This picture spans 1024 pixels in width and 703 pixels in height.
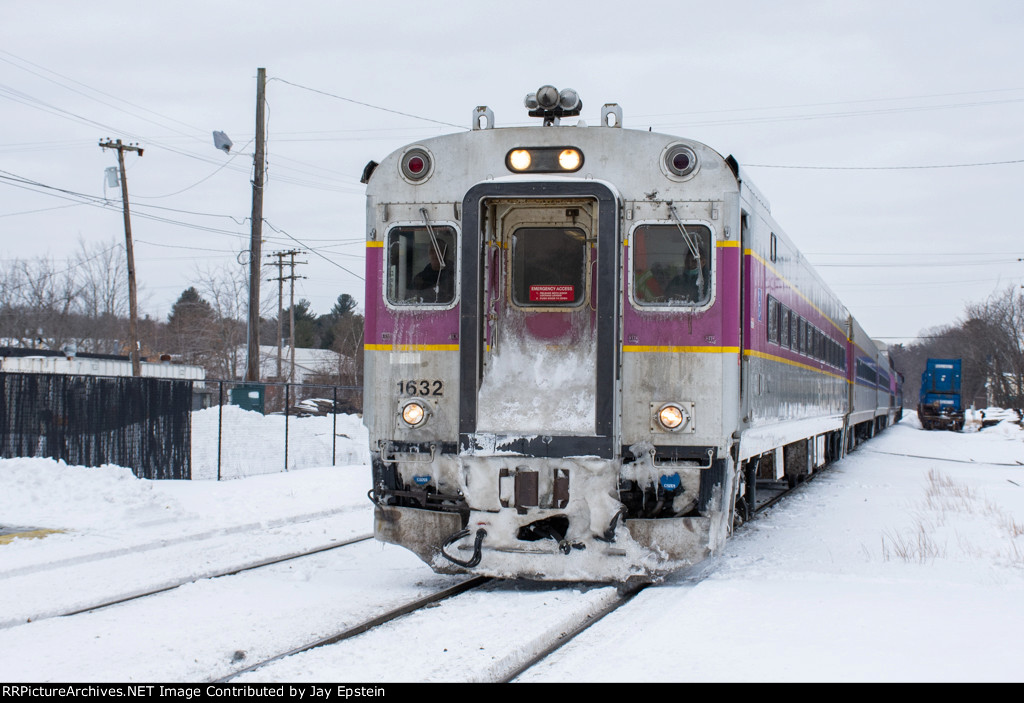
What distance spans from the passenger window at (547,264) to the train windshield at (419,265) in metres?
0.53

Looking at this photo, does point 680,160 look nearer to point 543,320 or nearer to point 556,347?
point 543,320

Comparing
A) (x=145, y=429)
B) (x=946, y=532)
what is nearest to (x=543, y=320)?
(x=946, y=532)

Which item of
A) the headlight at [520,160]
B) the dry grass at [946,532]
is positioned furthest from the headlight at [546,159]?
the dry grass at [946,532]

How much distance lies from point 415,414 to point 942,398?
4299 centimetres

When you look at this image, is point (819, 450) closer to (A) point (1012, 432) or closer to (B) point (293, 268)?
(A) point (1012, 432)

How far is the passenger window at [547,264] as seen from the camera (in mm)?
7484

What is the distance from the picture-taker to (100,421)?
1455 centimetres

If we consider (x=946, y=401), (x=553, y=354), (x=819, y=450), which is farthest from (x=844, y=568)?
(x=946, y=401)

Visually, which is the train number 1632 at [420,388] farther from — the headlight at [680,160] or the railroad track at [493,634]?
the headlight at [680,160]

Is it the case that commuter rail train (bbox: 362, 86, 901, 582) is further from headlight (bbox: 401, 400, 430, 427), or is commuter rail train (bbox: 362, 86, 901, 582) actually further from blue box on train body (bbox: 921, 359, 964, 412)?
blue box on train body (bbox: 921, 359, 964, 412)

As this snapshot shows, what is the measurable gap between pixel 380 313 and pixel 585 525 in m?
2.30

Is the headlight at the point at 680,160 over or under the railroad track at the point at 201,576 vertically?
over

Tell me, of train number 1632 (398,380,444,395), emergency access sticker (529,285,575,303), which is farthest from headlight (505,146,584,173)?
train number 1632 (398,380,444,395)

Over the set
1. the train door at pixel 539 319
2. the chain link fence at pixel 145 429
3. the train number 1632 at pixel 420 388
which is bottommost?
the chain link fence at pixel 145 429
